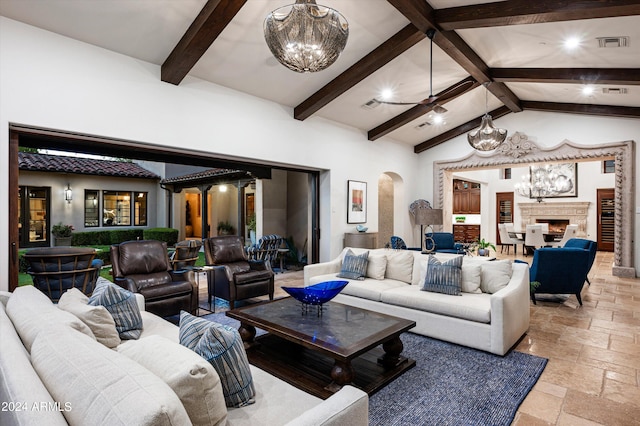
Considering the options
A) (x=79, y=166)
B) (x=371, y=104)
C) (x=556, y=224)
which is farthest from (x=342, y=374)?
(x=556, y=224)

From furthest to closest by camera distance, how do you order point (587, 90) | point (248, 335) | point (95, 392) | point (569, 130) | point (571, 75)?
point (569, 130), point (587, 90), point (571, 75), point (248, 335), point (95, 392)

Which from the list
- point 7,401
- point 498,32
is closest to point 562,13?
point 498,32

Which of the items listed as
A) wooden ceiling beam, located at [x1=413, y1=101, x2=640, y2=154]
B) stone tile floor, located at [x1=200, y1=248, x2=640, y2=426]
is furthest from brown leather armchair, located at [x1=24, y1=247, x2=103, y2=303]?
wooden ceiling beam, located at [x1=413, y1=101, x2=640, y2=154]

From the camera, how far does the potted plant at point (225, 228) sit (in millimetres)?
12086

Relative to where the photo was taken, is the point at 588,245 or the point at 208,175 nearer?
the point at 588,245

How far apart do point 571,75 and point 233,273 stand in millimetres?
5756

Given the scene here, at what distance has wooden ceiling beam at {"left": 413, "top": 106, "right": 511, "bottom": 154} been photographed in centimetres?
802

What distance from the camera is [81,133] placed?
3.89 m

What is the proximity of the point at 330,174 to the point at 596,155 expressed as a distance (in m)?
5.37

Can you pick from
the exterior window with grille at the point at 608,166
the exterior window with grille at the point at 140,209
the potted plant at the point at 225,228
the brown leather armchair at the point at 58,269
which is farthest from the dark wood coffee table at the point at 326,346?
the exterior window with grille at the point at 608,166

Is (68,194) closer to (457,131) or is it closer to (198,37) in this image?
(198,37)

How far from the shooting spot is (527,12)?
3676 mm

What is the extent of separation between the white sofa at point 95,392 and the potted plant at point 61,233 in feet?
25.0

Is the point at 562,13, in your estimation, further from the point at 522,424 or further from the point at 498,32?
the point at 522,424
